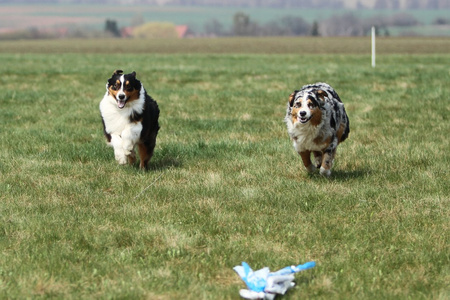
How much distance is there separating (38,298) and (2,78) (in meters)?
17.1

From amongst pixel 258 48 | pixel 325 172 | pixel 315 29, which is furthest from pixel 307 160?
pixel 315 29

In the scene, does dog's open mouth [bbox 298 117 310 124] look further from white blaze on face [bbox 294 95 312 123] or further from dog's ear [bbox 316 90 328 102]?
dog's ear [bbox 316 90 328 102]

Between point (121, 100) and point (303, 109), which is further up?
point (121, 100)

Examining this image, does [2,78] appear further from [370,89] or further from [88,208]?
[88,208]

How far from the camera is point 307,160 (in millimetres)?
8625

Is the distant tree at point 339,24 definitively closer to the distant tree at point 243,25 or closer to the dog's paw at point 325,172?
the distant tree at point 243,25

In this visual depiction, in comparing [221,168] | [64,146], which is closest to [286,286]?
[221,168]

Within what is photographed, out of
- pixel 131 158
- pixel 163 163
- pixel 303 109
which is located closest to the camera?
pixel 303 109

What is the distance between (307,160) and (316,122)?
31.5 inches

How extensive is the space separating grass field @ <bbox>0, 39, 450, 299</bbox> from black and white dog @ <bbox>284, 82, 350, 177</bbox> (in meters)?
0.41

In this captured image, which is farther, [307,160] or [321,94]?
[307,160]

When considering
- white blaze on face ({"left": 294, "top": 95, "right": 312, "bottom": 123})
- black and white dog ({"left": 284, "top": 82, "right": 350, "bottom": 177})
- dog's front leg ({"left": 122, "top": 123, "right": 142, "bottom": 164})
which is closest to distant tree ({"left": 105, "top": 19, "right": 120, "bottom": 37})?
dog's front leg ({"left": 122, "top": 123, "right": 142, "bottom": 164})

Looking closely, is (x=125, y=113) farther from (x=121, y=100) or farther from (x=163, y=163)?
(x=163, y=163)

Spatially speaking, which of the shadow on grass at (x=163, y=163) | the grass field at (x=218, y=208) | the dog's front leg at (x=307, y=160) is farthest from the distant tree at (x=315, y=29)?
the dog's front leg at (x=307, y=160)
